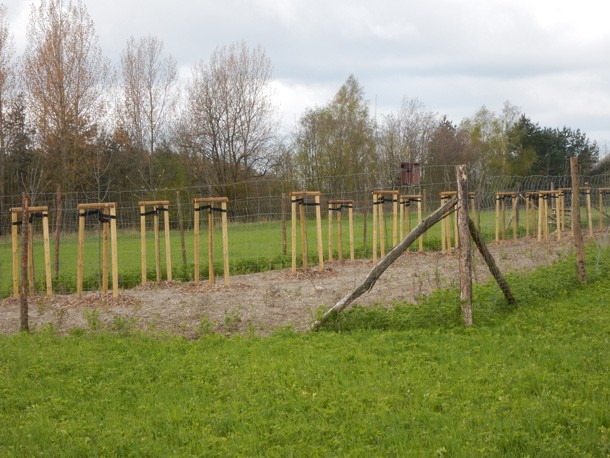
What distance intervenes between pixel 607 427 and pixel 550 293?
21.8 ft

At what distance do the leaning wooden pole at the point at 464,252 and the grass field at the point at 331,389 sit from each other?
284 millimetres

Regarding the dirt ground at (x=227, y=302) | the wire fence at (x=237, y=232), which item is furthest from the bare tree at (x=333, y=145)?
the dirt ground at (x=227, y=302)

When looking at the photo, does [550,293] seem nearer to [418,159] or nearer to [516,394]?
[516,394]

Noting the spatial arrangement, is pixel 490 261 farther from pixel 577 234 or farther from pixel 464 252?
pixel 577 234

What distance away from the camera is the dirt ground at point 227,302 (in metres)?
11.6

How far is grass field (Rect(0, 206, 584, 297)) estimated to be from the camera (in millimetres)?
18000

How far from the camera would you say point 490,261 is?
11.4m

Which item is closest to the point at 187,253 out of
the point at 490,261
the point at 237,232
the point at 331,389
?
the point at 237,232

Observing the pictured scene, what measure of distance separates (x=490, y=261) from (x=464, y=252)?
916 millimetres

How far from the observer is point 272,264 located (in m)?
20.2

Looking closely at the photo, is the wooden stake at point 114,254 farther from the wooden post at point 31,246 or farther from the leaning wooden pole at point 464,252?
the leaning wooden pole at point 464,252

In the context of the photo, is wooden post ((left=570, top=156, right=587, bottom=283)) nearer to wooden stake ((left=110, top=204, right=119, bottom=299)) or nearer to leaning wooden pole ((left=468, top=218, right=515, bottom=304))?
leaning wooden pole ((left=468, top=218, right=515, bottom=304))

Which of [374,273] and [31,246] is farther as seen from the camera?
[31,246]

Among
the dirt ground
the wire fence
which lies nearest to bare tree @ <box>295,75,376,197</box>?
the wire fence
